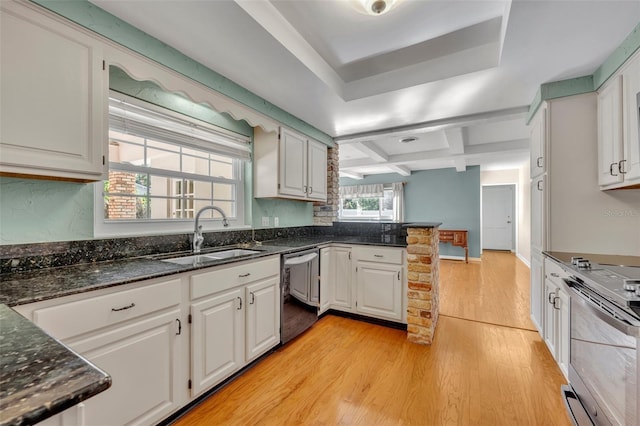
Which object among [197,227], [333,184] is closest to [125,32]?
[197,227]

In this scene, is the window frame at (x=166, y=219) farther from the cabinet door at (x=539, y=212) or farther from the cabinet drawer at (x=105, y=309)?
the cabinet door at (x=539, y=212)

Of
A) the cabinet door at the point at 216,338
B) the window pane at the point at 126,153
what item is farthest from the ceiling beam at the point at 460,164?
the window pane at the point at 126,153

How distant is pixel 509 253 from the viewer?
7391 millimetres

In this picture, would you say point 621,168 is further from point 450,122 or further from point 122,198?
point 122,198

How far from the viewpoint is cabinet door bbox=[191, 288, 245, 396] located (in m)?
1.59

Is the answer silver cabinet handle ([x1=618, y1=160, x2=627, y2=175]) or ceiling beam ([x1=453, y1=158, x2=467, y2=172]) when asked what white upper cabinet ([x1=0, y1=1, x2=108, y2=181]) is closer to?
silver cabinet handle ([x1=618, y1=160, x2=627, y2=175])

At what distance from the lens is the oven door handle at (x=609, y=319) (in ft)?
3.21

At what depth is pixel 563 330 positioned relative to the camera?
185cm

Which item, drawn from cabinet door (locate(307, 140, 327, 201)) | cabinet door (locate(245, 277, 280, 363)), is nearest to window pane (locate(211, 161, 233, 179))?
cabinet door (locate(307, 140, 327, 201))

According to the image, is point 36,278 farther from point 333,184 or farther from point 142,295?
point 333,184

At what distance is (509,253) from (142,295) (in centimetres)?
862

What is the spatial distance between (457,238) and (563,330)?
4.81 metres

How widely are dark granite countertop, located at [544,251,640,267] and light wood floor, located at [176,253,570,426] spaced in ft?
2.84

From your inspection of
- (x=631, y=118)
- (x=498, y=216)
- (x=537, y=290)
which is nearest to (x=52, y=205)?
(x=631, y=118)
